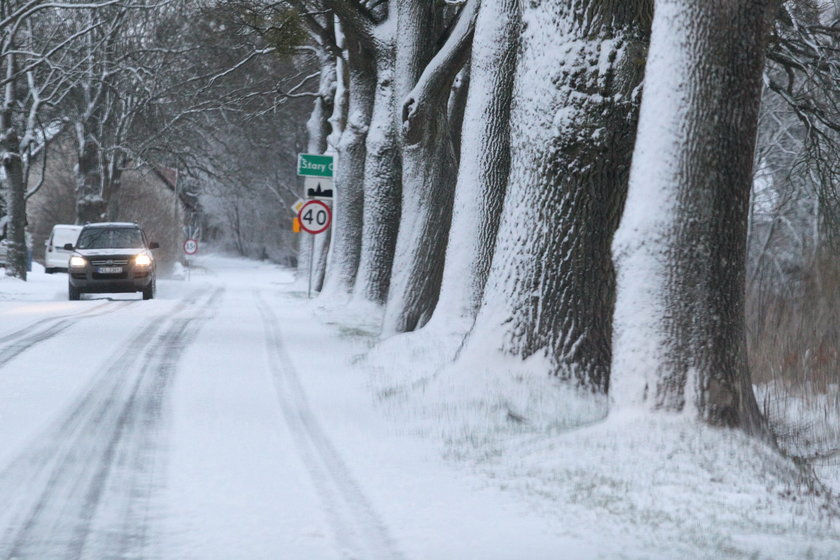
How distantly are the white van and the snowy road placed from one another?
2834 centimetres

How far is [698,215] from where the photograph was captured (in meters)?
6.59

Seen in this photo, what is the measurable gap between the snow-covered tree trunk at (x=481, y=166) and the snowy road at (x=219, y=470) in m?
1.57

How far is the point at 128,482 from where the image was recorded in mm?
5852

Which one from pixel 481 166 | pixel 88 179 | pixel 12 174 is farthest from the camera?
pixel 88 179

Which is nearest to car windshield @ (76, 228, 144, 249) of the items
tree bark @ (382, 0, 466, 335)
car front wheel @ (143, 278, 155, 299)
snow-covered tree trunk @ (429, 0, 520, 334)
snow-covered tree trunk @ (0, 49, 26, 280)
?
car front wheel @ (143, 278, 155, 299)

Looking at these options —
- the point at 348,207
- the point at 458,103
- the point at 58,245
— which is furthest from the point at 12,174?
the point at 458,103

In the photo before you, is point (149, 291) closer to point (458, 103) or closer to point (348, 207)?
point (348, 207)

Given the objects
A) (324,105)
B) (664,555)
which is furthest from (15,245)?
(664,555)

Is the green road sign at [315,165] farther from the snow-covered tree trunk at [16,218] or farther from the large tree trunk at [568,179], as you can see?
the large tree trunk at [568,179]

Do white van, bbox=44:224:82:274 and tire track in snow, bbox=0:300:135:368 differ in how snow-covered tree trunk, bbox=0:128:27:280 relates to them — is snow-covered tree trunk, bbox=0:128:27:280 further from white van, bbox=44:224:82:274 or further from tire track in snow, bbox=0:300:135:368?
tire track in snow, bbox=0:300:135:368

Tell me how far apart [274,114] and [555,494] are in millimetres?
30344

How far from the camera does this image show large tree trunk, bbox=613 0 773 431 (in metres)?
6.57

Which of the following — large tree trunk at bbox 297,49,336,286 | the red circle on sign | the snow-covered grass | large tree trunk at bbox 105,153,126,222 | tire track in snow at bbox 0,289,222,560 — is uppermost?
large tree trunk at bbox 297,49,336,286

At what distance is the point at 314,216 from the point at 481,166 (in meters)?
11.1
